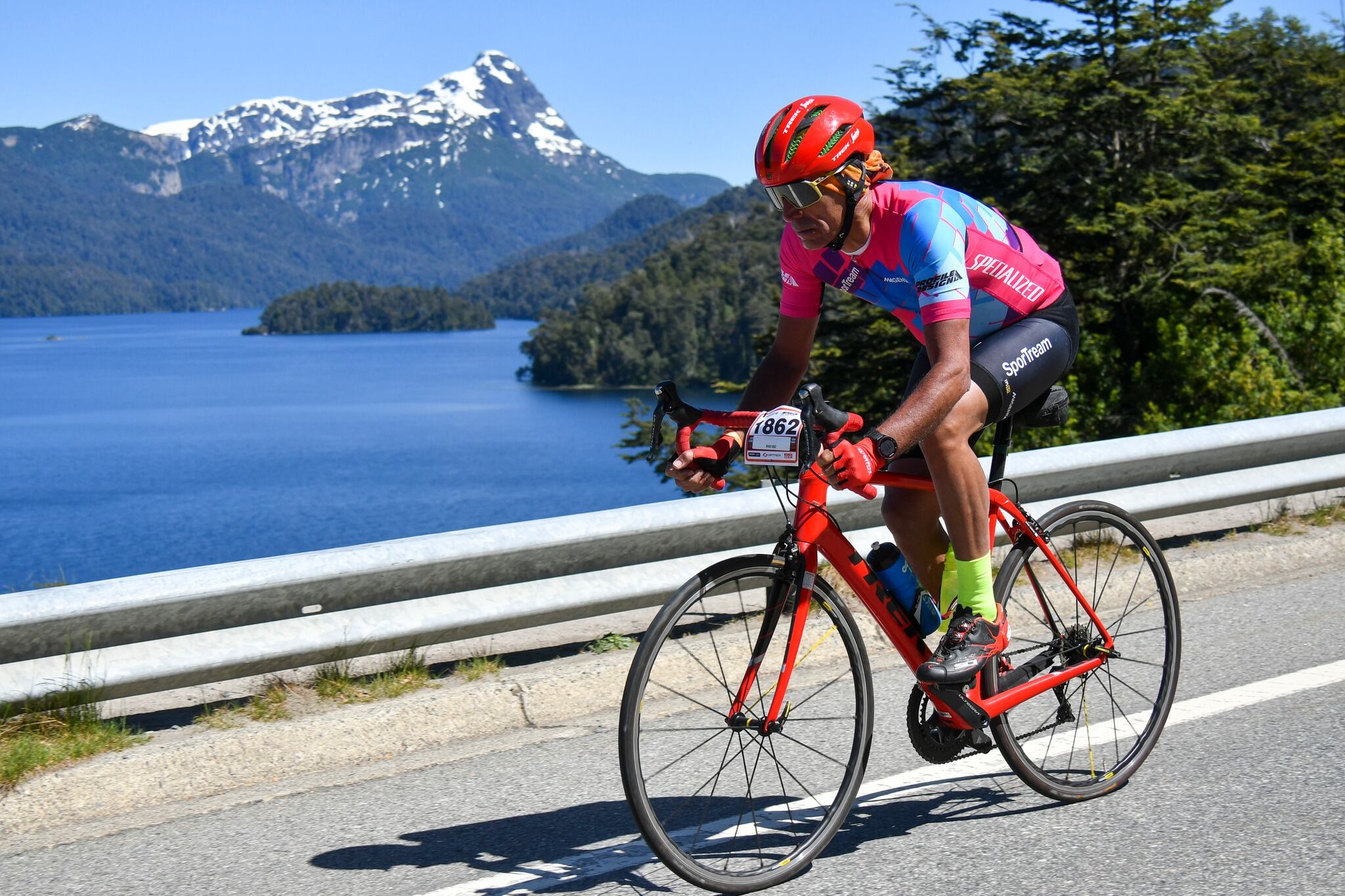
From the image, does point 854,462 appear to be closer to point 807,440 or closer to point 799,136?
point 807,440

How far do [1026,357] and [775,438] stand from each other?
82 centimetres

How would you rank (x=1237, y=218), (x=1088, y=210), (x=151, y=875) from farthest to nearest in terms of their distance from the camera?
(x=1088, y=210) → (x=1237, y=218) → (x=151, y=875)

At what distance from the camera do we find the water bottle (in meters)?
3.12

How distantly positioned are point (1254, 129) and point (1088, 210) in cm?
491

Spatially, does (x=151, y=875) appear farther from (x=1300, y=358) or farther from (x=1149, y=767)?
(x=1300, y=358)

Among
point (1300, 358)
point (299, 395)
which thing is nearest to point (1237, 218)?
point (1300, 358)

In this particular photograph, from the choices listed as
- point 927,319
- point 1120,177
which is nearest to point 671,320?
point 1120,177

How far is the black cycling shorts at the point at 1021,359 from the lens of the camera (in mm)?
3098

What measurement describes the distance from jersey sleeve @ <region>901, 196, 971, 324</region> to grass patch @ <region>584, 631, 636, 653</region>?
2.20m

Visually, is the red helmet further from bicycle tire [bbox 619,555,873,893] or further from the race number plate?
bicycle tire [bbox 619,555,873,893]

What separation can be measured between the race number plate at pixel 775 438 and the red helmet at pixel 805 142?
0.52 meters

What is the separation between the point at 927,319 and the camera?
289 cm

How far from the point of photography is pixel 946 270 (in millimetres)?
2895

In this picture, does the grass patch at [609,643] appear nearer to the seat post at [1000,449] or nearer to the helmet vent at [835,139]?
the seat post at [1000,449]
